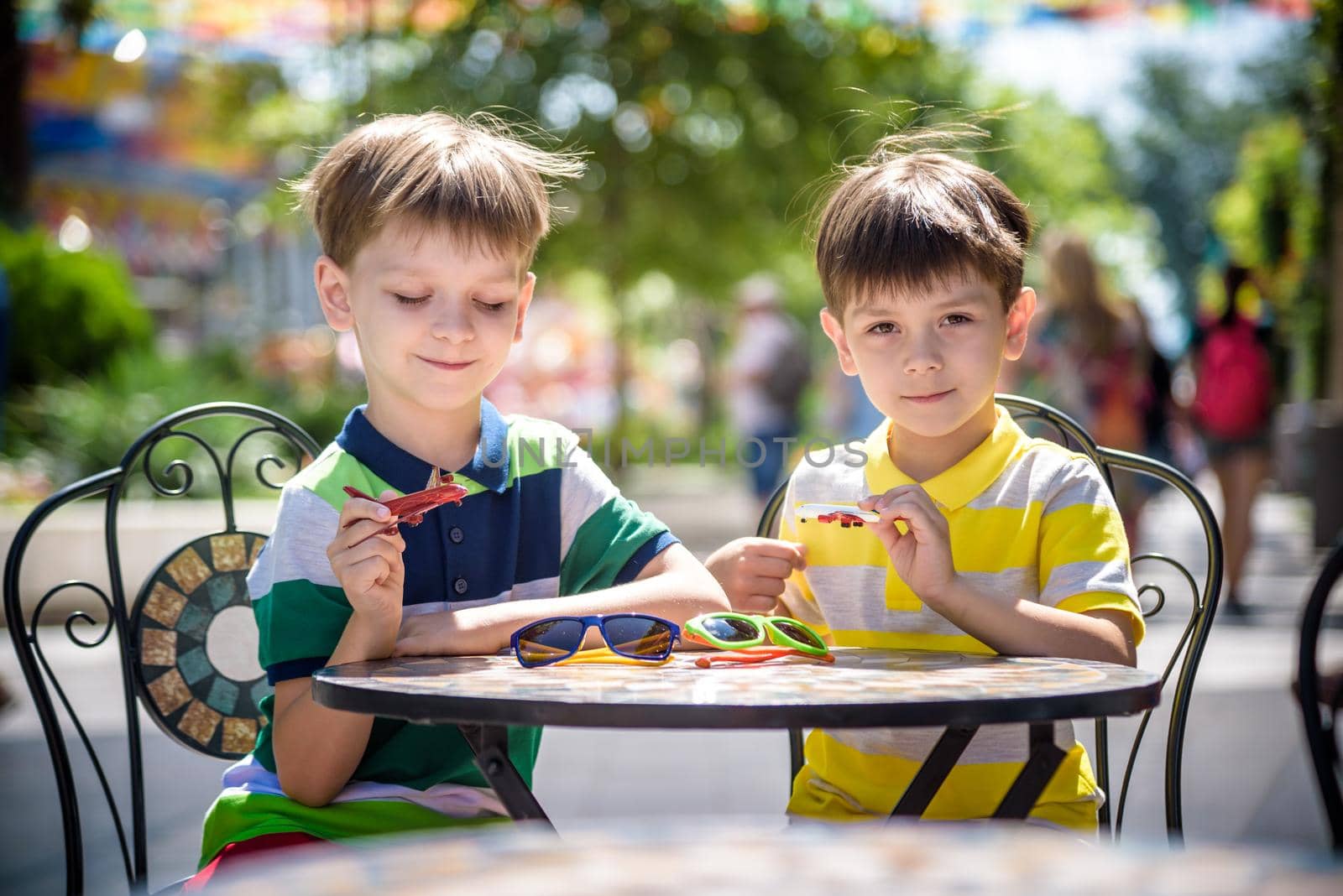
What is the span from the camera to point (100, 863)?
367 cm

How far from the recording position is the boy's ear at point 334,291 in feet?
6.95

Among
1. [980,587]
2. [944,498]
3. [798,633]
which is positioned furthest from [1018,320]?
[798,633]

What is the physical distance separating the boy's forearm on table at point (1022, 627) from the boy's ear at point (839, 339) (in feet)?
1.55

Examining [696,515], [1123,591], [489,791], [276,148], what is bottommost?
[696,515]

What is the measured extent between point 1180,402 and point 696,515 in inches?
270

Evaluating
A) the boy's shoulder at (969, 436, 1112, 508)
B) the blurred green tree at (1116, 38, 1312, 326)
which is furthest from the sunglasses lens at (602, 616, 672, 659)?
the blurred green tree at (1116, 38, 1312, 326)

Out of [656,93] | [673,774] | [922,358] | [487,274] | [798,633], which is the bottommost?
[673,774]

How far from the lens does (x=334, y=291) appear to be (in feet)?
7.01

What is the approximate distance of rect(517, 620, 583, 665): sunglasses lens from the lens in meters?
1.71

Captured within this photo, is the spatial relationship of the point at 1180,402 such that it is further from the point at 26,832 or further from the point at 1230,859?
the point at 1230,859

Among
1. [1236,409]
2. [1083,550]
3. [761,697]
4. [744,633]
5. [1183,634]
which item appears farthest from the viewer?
[1236,409]

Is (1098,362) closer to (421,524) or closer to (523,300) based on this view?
(523,300)

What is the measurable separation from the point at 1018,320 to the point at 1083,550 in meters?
0.39

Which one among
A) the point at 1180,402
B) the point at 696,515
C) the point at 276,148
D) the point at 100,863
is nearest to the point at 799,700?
the point at 100,863
